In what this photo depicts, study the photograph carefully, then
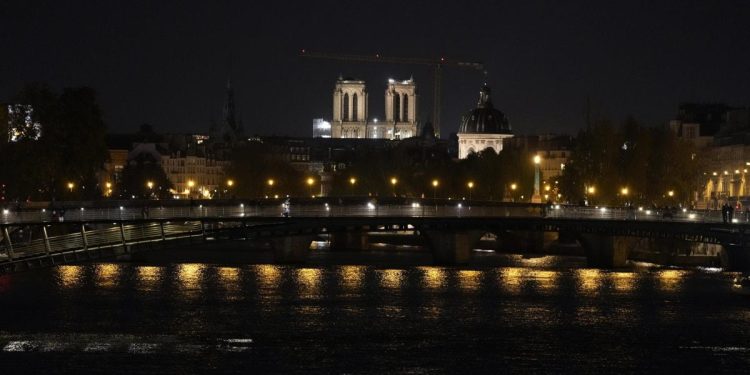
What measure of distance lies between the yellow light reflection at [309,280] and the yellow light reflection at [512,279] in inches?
384

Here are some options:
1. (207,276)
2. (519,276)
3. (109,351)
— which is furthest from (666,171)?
(109,351)

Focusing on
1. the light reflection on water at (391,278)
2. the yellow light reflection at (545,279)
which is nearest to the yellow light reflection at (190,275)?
the light reflection on water at (391,278)

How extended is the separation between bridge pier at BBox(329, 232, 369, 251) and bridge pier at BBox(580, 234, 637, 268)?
33971mm

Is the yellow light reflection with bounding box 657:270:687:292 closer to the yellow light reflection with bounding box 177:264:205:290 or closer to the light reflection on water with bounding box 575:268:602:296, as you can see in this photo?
the light reflection on water with bounding box 575:268:602:296

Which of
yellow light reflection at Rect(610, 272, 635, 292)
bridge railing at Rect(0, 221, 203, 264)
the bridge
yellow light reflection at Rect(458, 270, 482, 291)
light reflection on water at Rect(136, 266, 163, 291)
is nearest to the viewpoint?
bridge railing at Rect(0, 221, 203, 264)

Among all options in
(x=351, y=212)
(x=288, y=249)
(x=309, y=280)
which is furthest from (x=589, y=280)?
(x=351, y=212)

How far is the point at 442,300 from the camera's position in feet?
272

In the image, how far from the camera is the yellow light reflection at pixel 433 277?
9257 centimetres

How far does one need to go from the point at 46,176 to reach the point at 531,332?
75551mm

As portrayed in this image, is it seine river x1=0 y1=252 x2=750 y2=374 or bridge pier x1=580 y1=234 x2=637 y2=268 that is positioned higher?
bridge pier x1=580 y1=234 x2=637 y2=268

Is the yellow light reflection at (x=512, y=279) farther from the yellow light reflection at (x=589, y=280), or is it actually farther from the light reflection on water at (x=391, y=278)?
the light reflection on water at (x=391, y=278)

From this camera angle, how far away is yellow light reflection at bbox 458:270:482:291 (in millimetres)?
91125

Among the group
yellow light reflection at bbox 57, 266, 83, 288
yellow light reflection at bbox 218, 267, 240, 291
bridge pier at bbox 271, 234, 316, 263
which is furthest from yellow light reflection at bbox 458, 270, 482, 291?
yellow light reflection at bbox 57, 266, 83, 288

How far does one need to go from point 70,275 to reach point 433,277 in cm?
2019
